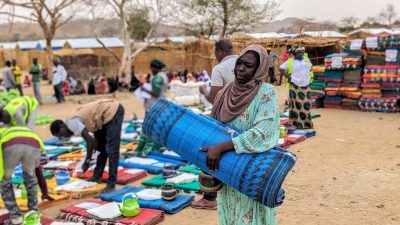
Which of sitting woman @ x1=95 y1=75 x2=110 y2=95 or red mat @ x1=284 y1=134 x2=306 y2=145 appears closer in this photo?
red mat @ x1=284 y1=134 x2=306 y2=145

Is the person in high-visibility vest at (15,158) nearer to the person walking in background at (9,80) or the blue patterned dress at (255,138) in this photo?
the blue patterned dress at (255,138)

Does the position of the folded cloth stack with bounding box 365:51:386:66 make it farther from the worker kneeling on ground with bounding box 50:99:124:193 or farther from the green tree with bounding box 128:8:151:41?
the green tree with bounding box 128:8:151:41

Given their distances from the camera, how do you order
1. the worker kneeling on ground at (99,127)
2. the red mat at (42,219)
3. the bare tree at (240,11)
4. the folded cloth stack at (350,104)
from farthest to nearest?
the folded cloth stack at (350,104) → the bare tree at (240,11) → the worker kneeling on ground at (99,127) → the red mat at (42,219)

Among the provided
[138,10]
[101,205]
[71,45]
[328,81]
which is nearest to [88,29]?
[71,45]

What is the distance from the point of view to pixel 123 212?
456 centimetres

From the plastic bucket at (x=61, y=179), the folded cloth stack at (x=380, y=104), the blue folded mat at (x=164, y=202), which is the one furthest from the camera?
the folded cloth stack at (x=380, y=104)

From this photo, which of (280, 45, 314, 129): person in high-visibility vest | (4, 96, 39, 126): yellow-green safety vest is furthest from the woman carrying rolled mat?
(280, 45, 314, 129): person in high-visibility vest

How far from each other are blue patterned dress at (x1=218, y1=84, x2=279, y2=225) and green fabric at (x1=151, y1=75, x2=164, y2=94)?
14.3 feet

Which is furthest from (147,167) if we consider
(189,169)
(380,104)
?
(380,104)

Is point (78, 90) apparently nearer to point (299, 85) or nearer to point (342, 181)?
point (299, 85)

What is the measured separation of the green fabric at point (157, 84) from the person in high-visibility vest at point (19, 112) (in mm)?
1811

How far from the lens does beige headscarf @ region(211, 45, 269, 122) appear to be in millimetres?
2438

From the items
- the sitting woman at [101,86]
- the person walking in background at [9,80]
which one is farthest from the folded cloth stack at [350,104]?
the sitting woman at [101,86]

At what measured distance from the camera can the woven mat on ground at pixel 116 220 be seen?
14.5ft
